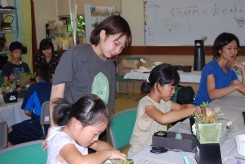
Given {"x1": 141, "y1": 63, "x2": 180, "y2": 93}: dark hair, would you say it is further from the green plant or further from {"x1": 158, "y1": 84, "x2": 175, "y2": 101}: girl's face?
the green plant

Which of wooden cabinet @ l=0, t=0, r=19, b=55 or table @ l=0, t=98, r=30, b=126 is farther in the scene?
wooden cabinet @ l=0, t=0, r=19, b=55

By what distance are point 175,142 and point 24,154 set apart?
0.72 meters

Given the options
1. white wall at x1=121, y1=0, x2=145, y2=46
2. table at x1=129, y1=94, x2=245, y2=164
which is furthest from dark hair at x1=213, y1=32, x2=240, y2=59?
white wall at x1=121, y1=0, x2=145, y2=46

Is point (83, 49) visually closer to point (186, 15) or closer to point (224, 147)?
point (224, 147)

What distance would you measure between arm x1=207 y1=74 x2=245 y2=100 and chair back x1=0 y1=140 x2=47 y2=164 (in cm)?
154

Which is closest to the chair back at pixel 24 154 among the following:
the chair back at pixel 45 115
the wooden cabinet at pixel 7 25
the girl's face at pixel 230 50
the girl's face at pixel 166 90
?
the girl's face at pixel 166 90

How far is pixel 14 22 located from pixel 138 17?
2522 mm

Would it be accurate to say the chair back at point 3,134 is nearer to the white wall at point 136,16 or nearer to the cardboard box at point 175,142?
the cardboard box at point 175,142

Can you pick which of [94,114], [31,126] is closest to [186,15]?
[31,126]

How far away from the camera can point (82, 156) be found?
4.01 ft

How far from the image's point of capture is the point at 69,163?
1229 millimetres

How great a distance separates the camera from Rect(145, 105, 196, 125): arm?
177 cm

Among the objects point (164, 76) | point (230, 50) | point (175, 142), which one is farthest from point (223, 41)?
point (175, 142)

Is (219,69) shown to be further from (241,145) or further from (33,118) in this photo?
(33,118)
